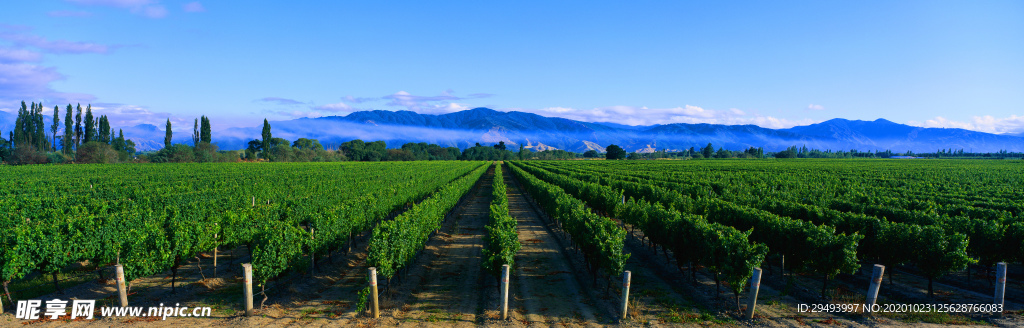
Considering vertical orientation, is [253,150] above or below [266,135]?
below

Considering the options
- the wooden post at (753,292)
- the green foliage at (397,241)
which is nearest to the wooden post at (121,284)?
the green foliage at (397,241)

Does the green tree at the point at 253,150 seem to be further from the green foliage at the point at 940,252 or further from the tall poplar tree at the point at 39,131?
the green foliage at the point at 940,252

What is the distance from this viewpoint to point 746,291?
1268 cm

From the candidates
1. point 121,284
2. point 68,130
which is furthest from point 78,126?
point 121,284

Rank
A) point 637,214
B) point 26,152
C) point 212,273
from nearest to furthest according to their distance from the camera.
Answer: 1. point 212,273
2. point 637,214
3. point 26,152

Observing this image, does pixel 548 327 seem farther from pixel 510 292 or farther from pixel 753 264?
pixel 753 264

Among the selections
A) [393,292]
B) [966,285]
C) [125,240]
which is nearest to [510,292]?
[393,292]

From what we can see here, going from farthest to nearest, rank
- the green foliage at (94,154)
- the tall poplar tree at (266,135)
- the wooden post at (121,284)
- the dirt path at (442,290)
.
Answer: the tall poplar tree at (266,135), the green foliage at (94,154), the dirt path at (442,290), the wooden post at (121,284)

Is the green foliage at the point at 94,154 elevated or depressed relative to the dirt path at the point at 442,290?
elevated

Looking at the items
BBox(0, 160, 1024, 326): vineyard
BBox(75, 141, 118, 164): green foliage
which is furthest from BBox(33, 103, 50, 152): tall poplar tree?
BBox(0, 160, 1024, 326): vineyard

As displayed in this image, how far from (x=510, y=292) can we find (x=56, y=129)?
157 m

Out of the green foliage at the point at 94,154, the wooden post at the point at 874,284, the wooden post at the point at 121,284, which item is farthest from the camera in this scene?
the green foliage at the point at 94,154

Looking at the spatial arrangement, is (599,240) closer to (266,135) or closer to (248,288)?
(248,288)

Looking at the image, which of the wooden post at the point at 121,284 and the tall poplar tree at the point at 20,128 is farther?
the tall poplar tree at the point at 20,128
